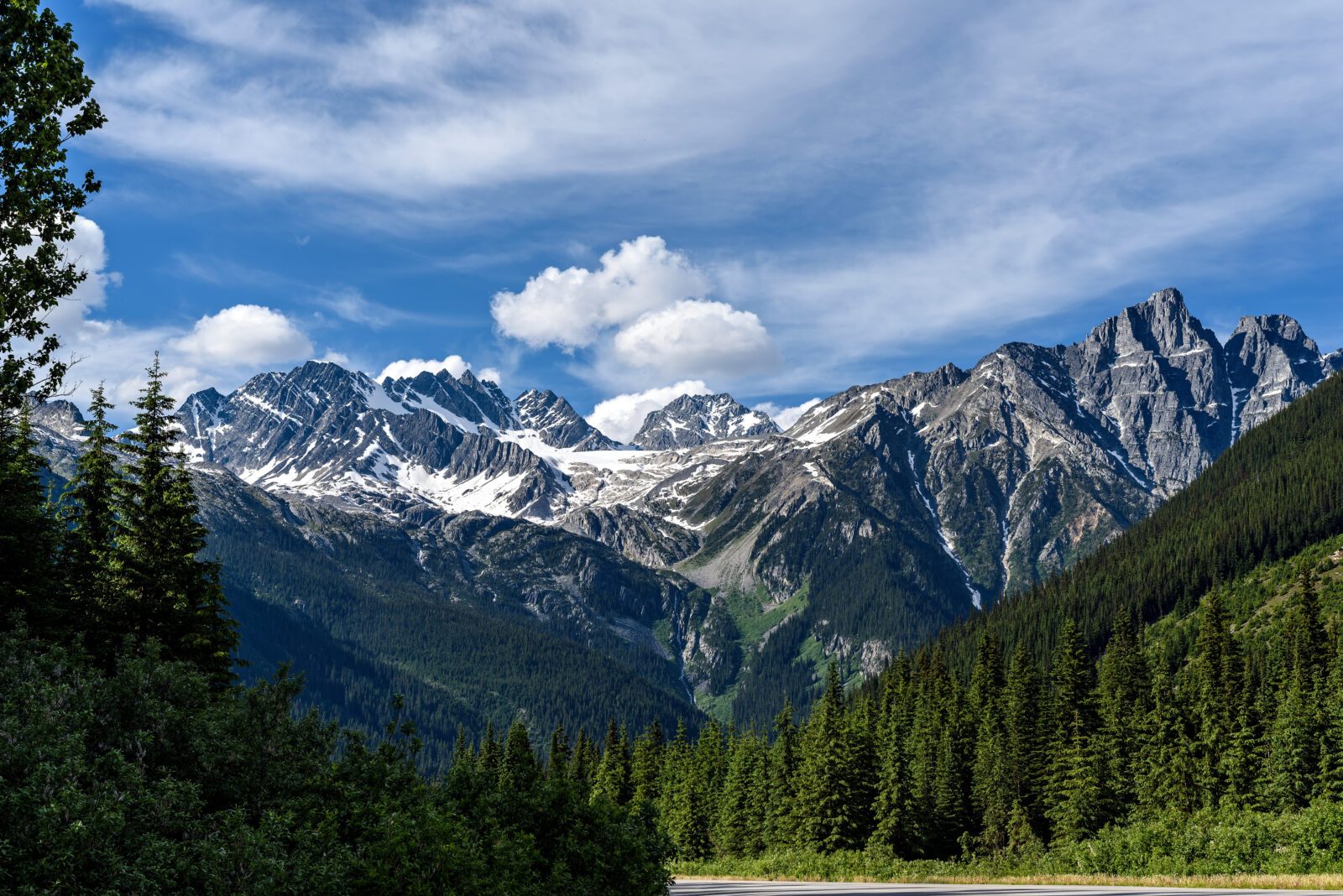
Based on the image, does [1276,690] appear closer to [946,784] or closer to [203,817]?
[946,784]

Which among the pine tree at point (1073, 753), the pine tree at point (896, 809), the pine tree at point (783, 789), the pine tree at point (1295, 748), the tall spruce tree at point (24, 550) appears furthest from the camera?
the pine tree at point (783, 789)

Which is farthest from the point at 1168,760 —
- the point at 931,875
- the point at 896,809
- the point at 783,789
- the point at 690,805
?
the point at 690,805

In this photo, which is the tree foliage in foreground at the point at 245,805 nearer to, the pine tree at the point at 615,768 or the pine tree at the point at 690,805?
the pine tree at the point at 690,805

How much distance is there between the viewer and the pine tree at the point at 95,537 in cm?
3916

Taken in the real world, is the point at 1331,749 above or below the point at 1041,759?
above

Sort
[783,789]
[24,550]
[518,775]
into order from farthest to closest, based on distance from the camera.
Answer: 1. [783,789]
2. [24,550]
3. [518,775]

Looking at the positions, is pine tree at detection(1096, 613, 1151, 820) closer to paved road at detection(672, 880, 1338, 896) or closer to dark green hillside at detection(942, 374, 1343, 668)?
paved road at detection(672, 880, 1338, 896)

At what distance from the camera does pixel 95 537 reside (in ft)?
138

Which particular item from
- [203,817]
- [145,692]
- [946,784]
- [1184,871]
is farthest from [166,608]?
[946,784]

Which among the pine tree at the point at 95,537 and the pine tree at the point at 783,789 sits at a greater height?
the pine tree at the point at 95,537

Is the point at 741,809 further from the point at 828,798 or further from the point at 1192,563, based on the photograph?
the point at 1192,563

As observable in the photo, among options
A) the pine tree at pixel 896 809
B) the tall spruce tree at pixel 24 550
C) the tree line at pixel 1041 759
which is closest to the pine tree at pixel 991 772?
the tree line at pixel 1041 759

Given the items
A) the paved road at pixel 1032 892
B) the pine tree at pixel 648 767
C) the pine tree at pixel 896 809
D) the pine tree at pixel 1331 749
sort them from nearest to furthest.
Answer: the paved road at pixel 1032 892 < the pine tree at pixel 1331 749 < the pine tree at pixel 896 809 < the pine tree at pixel 648 767

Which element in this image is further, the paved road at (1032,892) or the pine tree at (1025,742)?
the pine tree at (1025,742)
